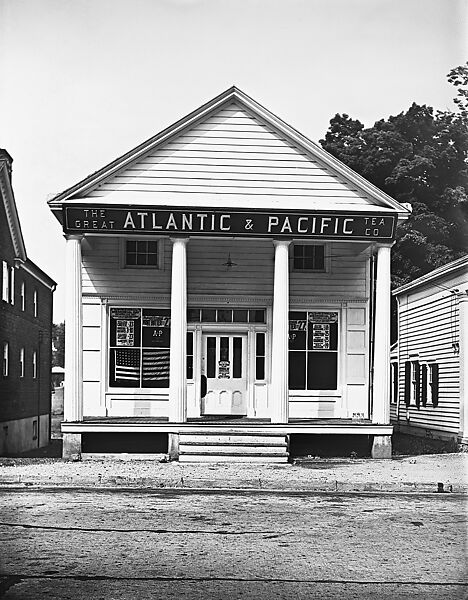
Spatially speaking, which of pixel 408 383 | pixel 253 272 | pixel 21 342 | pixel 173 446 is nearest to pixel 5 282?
pixel 21 342

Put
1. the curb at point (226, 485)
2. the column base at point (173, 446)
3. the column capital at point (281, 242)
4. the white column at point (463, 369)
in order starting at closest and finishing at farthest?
the curb at point (226, 485), the column base at point (173, 446), the column capital at point (281, 242), the white column at point (463, 369)

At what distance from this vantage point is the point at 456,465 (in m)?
18.9

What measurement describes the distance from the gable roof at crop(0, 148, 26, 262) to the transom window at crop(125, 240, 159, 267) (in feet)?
8.67

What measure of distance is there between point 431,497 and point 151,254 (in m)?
9.01

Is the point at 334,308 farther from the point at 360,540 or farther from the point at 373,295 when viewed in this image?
the point at 360,540

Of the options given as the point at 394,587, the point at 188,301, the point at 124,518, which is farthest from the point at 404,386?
the point at 394,587

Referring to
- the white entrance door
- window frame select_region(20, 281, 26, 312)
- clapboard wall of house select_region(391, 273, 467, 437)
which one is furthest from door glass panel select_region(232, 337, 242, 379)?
window frame select_region(20, 281, 26, 312)

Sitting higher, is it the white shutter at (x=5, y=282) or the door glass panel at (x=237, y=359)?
the white shutter at (x=5, y=282)

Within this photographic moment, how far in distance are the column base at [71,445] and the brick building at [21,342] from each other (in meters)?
5.34

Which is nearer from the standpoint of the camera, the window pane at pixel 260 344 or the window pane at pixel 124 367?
the window pane at pixel 124 367

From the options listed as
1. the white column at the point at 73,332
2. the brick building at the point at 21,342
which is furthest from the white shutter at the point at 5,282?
the white column at the point at 73,332

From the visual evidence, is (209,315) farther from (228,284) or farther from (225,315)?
(228,284)

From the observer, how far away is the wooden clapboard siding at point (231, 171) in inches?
757

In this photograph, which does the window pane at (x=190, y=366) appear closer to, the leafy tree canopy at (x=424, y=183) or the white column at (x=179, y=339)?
the white column at (x=179, y=339)
